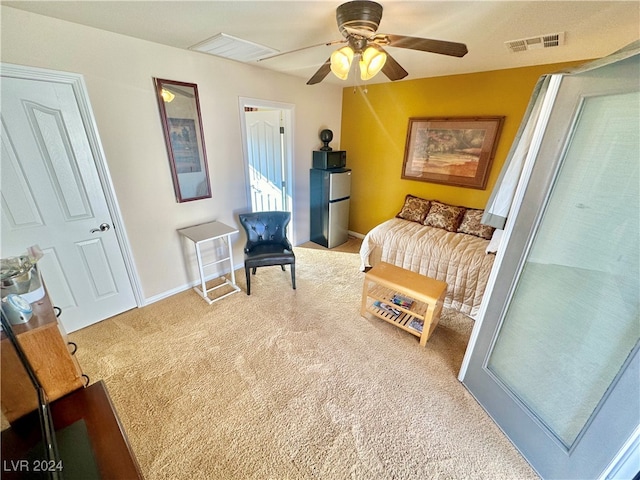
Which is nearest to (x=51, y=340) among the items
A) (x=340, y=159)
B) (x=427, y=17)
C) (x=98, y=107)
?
(x=98, y=107)

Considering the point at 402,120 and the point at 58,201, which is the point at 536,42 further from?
the point at 58,201

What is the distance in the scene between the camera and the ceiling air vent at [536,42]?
5.88 feet

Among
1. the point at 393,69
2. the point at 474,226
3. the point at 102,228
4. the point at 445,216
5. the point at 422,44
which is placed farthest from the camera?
the point at 445,216

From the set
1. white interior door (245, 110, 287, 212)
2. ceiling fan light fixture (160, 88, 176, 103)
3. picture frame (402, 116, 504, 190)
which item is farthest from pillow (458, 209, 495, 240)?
ceiling fan light fixture (160, 88, 176, 103)

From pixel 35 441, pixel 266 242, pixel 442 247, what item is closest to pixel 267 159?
pixel 266 242

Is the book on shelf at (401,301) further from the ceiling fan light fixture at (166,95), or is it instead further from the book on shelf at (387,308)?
the ceiling fan light fixture at (166,95)

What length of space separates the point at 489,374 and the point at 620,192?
118cm

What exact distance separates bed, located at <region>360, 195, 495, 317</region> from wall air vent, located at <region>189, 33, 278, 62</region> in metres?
2.15

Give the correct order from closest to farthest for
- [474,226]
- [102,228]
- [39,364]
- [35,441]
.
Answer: [35,441], [39,364], [102,228], [474,226]

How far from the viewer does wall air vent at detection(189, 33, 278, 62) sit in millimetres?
2002

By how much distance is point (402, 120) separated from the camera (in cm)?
350

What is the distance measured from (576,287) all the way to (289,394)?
5.60 ft

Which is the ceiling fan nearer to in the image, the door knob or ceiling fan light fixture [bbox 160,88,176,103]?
ceiling fan light fixture [bbox 160,88,176,103]

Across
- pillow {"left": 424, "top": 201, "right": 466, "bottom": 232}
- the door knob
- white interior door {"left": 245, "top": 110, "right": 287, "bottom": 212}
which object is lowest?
pillow {"left": 424, "top": 201, "right": 466, "bottom": 232}
